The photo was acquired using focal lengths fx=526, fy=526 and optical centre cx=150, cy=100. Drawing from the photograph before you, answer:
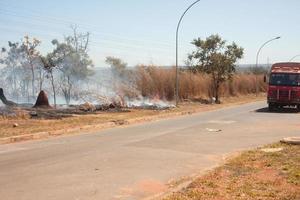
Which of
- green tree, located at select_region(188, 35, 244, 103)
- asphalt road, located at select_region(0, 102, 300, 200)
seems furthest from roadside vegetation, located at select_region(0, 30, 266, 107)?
asphalt road, located at select_region(0, 102, 300, 200)

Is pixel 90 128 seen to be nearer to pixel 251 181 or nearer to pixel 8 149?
pixel 8 149

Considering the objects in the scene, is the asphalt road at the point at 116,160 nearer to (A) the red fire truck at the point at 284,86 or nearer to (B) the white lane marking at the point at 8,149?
(B) the white lane marking at the point at 8,149

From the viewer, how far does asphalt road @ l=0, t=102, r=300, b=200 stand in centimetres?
850

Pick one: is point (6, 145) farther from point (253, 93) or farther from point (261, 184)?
point (253, 93)

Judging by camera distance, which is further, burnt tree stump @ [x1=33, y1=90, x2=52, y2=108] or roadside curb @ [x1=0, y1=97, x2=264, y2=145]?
burnt tree stump @ [x1=33, y1=90, x2=52, y2=108]

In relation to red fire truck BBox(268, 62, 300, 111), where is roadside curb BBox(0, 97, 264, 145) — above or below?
below

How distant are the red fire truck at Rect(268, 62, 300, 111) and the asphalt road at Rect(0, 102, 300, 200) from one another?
12539 mm

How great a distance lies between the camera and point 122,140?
15773 mm

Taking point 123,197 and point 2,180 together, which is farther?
point 2,180

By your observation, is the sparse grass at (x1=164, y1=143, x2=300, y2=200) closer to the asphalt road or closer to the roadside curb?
the asphalt road

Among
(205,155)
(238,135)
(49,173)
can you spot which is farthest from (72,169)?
(238,135)

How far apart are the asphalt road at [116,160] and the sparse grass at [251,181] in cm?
70

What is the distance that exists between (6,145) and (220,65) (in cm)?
3034

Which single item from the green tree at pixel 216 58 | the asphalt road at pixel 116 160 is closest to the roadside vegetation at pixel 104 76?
the green tree at pixel 216 58
